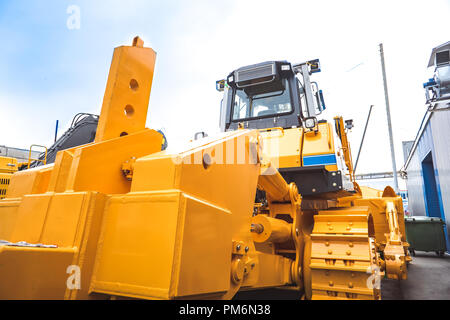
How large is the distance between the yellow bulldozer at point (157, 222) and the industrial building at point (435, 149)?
537 centimetres

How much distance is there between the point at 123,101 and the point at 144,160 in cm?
57

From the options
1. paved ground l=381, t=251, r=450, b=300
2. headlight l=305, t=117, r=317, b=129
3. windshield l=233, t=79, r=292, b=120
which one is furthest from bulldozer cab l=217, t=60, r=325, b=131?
paved ground l=381, t=251, r=450, b=300

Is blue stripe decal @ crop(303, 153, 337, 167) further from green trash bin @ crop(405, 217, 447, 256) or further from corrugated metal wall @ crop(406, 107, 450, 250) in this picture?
green trash bin @ crop(405, 217, 447, 256)

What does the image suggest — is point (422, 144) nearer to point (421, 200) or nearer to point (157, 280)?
point (421, 200)

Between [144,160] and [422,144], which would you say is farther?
[422,144]

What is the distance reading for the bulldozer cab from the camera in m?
4.44

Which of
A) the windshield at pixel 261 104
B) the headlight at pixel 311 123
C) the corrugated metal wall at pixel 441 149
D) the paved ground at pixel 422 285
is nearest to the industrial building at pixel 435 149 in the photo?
the corrugated metal wall at pixel 441 149

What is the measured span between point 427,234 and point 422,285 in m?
5.68

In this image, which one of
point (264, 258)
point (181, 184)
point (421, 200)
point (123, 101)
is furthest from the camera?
point (421, 200)

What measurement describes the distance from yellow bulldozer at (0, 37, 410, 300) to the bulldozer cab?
117 centimetres

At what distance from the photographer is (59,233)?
4.93 ft

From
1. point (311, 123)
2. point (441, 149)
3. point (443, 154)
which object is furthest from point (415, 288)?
point (441, 149)

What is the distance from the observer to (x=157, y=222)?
1361mm
